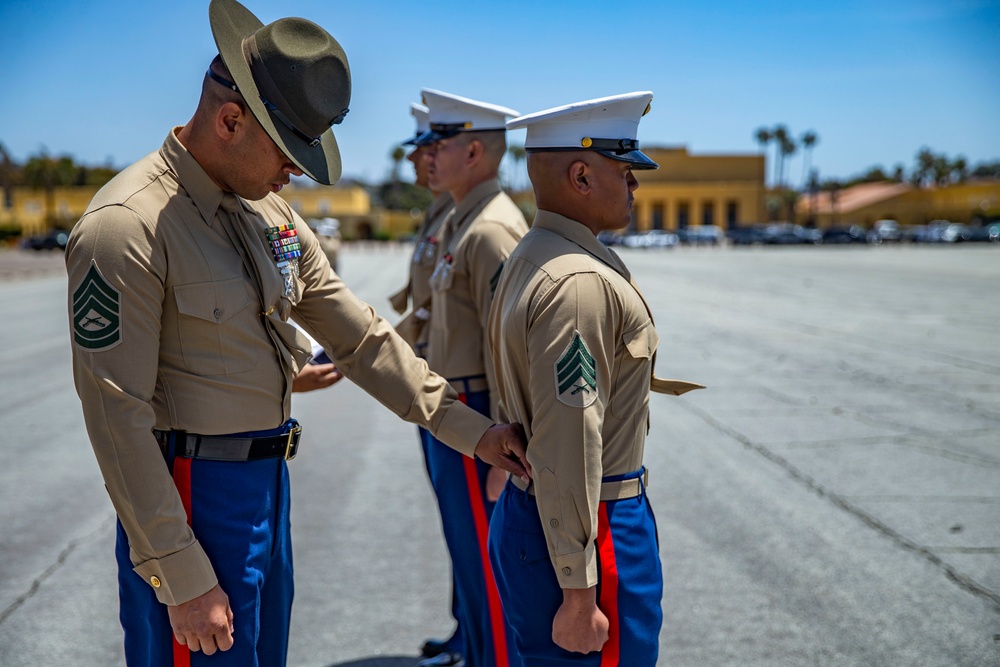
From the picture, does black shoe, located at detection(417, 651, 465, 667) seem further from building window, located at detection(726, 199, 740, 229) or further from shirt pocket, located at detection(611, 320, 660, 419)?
building window, located at detection(726, 199, 740, 229)

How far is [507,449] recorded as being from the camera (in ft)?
8.08

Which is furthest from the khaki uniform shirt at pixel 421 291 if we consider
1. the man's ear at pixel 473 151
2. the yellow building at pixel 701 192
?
the yellow building at pixel 701 192

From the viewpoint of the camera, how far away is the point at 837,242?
6650cm

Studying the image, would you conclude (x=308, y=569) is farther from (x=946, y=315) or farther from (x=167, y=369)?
(x=946, y=315)

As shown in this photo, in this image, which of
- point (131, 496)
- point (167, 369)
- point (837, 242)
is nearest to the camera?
point (131, 496)

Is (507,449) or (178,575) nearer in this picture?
(178,575)

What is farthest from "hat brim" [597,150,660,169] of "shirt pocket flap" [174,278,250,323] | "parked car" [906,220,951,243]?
"parked car" [906,220,951,243]

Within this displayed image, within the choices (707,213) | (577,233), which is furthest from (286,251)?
(707,213)

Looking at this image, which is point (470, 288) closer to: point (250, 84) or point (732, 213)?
point (250, 84)

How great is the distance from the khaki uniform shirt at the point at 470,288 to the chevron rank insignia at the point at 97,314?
1720 millimetres

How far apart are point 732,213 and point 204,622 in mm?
90579

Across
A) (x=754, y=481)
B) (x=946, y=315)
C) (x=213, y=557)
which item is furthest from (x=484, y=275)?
(x=946, y=315)

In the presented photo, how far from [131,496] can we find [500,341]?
0.98 meters

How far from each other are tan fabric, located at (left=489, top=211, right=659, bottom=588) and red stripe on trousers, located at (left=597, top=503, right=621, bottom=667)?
0.20 feet
